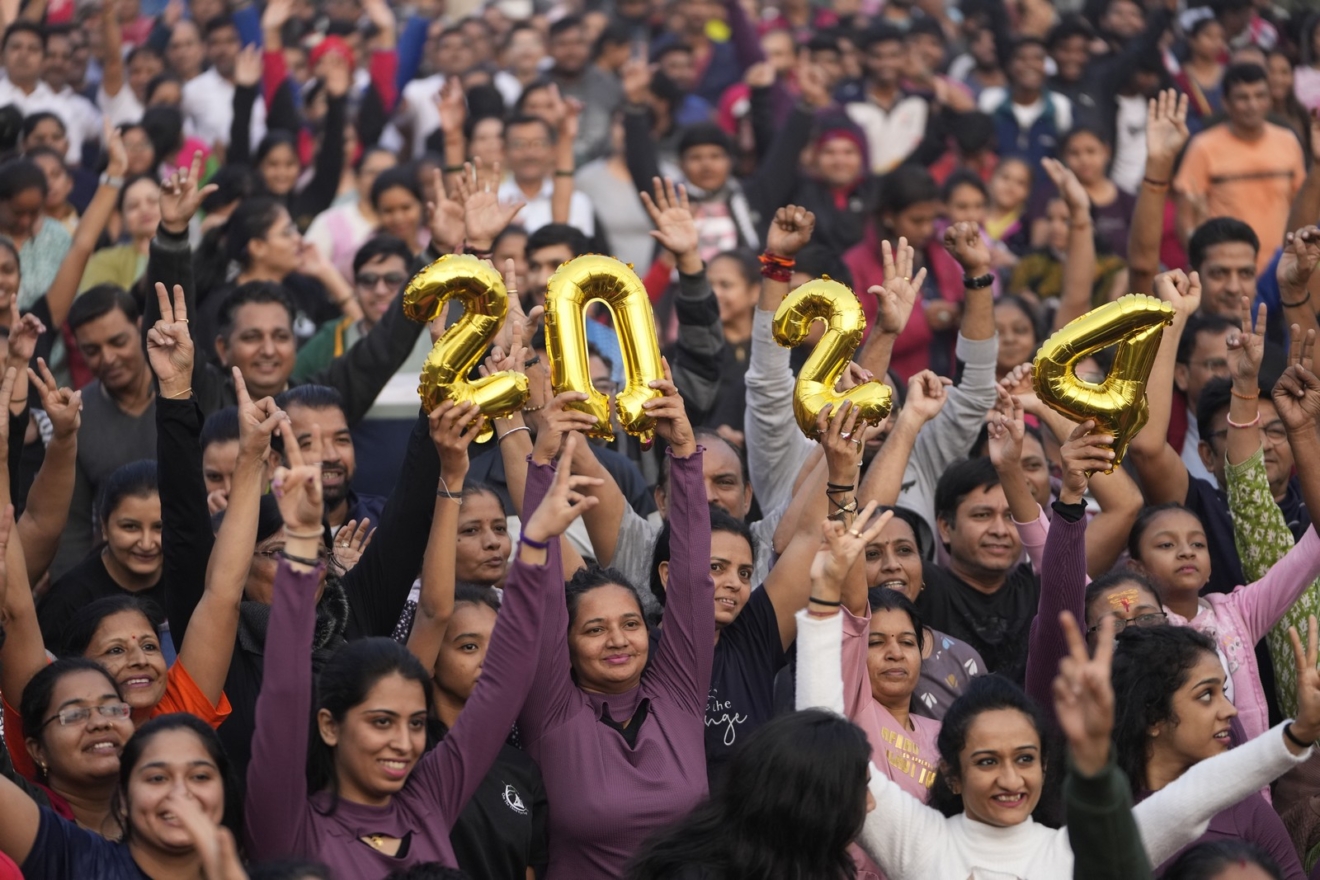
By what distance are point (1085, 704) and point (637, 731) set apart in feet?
4.79

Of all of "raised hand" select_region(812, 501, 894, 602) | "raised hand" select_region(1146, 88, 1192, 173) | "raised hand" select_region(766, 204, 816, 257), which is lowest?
"raised hand" select_region(812, 501, 894, 602)

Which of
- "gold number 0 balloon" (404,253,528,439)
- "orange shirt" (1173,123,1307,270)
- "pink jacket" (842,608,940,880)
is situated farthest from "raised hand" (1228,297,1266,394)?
"orange shirt" (1173,123,1307,270)

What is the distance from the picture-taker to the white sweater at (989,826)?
12.9 feet

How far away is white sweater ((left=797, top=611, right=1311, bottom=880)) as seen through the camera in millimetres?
3926

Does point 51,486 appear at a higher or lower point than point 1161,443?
lower

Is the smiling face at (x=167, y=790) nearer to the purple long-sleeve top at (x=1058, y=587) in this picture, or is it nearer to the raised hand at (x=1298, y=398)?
the purple long-sleeve top at (x=1058, y=587)

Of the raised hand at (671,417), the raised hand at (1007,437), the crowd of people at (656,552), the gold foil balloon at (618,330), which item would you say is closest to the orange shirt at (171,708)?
the crowd of people at (656,552)

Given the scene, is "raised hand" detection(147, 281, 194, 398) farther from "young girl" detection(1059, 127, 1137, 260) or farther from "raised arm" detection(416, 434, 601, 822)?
"young girl" detection(1059, 127, 1137, 260)

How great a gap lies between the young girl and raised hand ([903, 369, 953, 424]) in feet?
15.9

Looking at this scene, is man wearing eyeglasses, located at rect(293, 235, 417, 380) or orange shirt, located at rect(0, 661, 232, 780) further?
man wearing eyeglasses, located at rect(293, 235, 417, 380)

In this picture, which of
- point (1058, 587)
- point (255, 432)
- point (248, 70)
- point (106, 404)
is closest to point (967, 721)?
point (1058, 587)

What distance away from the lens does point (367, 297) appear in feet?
24.3

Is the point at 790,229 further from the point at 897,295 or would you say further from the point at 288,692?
the point at 288,692

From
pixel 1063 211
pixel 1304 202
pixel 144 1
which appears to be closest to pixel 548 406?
pixel 1304 202
